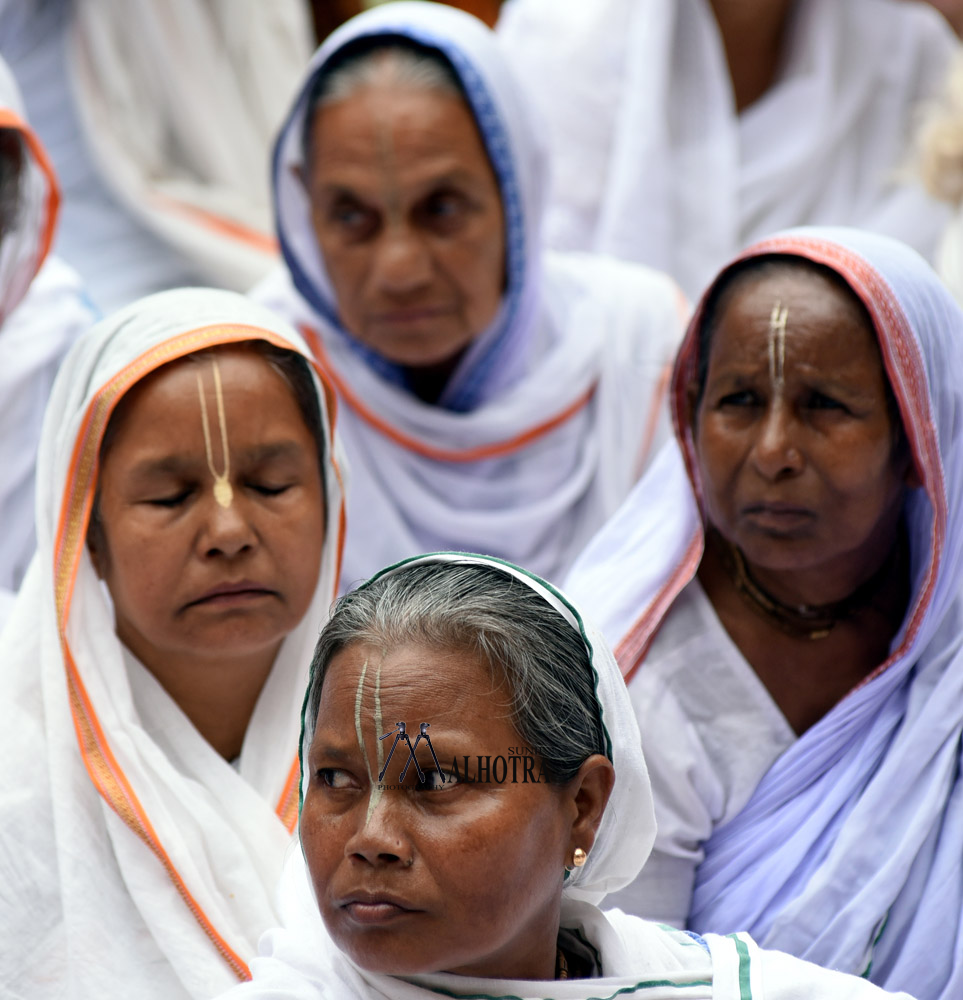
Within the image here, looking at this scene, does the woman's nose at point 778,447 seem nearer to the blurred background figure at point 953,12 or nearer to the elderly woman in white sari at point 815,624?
the elderly woman in white sari at point 815,624

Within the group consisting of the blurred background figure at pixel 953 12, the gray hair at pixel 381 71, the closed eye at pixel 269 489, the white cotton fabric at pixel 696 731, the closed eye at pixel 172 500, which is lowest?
the white cotton fabric at pixel 696 731

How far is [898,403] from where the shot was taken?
2789 mm

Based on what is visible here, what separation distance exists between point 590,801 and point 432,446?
2025 mm

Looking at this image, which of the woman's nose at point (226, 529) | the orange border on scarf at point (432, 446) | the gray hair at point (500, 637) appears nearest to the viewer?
the gray hair at point (500, 637)

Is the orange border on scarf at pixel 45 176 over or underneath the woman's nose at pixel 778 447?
over

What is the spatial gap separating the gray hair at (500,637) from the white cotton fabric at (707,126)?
295cm

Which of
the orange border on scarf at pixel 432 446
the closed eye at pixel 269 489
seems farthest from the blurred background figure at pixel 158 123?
the closed eye at pixel 269 489

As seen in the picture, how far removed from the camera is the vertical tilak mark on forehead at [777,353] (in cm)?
278

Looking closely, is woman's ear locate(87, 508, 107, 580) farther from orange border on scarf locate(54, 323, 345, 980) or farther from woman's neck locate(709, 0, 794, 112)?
woman's neck locate(709, 0, 794, 112)

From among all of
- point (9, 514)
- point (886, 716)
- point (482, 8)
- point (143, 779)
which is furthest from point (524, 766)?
point (482, 8)

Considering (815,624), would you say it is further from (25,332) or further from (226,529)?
(25,332)

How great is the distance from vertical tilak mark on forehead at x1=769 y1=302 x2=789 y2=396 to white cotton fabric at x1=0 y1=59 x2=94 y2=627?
1737mm

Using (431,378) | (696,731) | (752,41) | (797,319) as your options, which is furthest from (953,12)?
(696,731)

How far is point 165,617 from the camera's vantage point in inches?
107
